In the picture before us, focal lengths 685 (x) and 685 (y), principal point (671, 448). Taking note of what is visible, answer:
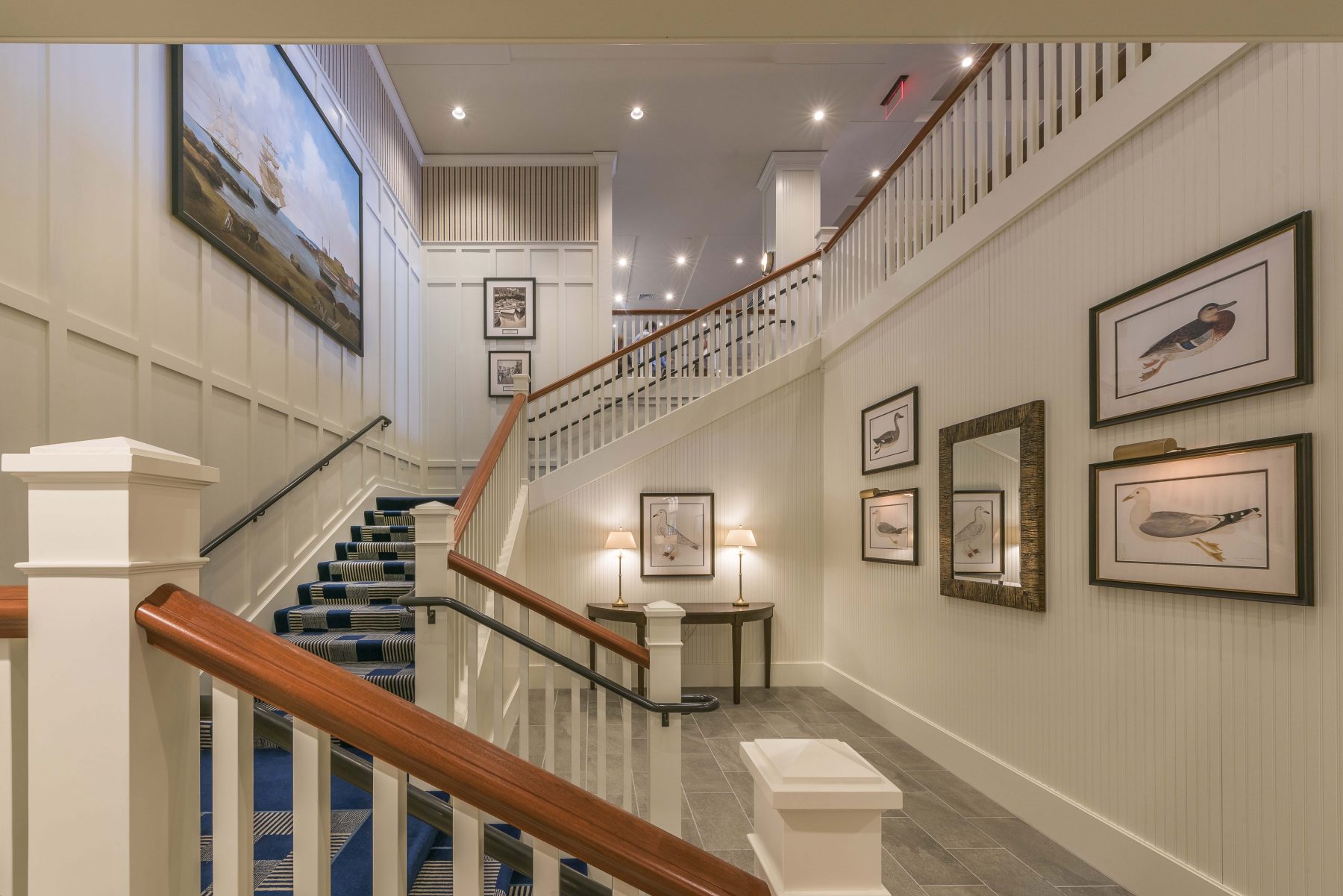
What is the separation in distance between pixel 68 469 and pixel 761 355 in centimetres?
565

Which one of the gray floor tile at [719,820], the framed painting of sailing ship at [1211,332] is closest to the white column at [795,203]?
the framed painting of sailing ship at [1211,332]

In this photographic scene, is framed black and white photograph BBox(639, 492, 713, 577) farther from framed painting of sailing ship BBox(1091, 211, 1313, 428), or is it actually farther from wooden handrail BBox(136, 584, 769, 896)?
wooden handrail BBox(136, 584, 769, 896)

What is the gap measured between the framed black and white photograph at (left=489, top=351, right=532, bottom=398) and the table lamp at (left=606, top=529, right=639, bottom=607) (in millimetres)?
2458

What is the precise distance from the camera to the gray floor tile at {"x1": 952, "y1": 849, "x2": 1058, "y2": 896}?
103 inches

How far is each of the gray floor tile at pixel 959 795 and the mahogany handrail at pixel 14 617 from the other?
3.62 meters

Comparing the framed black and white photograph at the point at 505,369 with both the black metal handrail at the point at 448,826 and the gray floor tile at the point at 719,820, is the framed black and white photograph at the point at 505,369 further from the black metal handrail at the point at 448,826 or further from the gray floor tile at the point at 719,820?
the black metal handrail at the point at 448,826

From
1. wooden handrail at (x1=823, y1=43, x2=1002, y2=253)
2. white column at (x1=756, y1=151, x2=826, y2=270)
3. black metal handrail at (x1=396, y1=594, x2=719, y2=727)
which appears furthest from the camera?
white column at (x1=756, y1=151, x2=826, y2=270)

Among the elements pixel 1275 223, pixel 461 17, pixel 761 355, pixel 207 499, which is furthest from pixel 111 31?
pixel 761 355

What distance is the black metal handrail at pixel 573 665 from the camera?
219 cm

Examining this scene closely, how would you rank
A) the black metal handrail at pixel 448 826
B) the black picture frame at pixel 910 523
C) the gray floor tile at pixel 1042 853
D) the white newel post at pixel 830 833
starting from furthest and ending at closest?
the black picture frame at pixel 910 523 < the gray floor tile at pixel 1042 853 < the black metal handrail at pixel 448 826 < the white newel post at pixel 830 833

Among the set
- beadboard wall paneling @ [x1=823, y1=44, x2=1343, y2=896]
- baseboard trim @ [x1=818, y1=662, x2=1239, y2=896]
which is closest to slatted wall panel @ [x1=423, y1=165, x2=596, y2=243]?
beadboard wall paneling @ [x1=823, y1=44, x2=1343, y2=896]

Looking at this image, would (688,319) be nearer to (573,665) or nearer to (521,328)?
(521,328)

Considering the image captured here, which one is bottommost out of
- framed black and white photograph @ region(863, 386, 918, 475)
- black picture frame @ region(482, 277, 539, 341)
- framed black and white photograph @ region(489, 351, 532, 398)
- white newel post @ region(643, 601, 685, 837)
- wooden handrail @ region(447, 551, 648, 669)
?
white newel post @ region(643, 601, 685, 837)

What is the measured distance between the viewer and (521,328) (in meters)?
7.54
